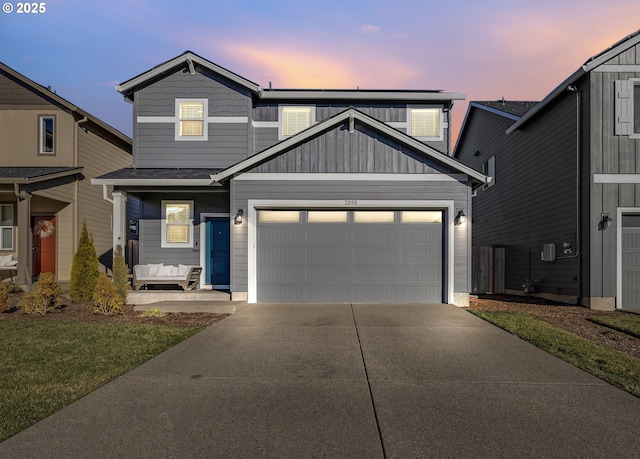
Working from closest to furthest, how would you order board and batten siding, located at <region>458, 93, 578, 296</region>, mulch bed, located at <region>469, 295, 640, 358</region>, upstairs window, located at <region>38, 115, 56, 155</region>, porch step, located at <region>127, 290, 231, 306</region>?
mulch bed, located at <region>469, 295, 640, 358</region> → porch step, located at <region>127, 290, 231, 306</region> → board and batten siding, located at <region>458, 93, 578, 296</region> → upstairs window, located at <region>38, 115, 56, 155</region>

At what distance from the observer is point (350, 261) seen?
35.8ft

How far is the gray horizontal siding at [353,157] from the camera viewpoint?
1087cm

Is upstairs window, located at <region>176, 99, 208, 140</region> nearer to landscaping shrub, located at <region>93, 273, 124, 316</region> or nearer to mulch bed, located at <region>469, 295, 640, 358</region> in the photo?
landscaping shrub, located at <region>93, 273, 124, 316</region>

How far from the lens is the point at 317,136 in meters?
10.9

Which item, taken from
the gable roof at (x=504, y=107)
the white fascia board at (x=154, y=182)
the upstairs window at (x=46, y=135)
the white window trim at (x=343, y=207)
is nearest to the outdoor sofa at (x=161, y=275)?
the white window trim at (x=343, y=207)

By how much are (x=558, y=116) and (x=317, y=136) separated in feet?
24.0

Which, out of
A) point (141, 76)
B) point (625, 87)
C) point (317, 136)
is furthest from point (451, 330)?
point (141, 76)

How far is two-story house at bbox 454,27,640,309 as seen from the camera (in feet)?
35.5

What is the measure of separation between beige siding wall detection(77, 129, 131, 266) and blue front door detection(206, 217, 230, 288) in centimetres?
594

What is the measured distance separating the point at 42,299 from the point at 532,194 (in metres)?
14.5

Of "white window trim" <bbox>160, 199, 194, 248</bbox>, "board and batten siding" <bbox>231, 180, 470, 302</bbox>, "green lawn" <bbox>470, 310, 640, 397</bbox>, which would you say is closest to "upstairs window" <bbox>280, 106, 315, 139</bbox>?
"board and batten siding" <bbox>231, 180, 470, 302</bbox>

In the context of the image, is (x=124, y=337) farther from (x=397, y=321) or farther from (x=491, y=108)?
(x=491, y=108)

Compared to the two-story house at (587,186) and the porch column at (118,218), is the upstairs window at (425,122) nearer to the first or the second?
the two-story house at (587,186)

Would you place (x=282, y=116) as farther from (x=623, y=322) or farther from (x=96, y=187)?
(x=623, y=322)
